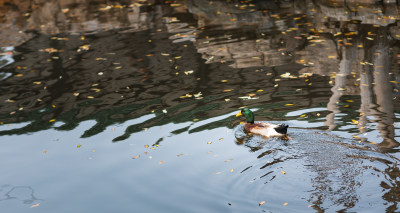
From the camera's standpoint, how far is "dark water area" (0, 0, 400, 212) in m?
7.11

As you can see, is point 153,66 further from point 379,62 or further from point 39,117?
point 379,62

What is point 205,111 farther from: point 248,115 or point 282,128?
point 282,128

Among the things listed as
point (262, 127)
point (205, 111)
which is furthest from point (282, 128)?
point (205, 111)

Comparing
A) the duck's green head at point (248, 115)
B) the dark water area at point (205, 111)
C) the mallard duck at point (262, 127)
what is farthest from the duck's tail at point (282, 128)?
the duck's green head at point (248, 115)

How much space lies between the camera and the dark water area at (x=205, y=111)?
7.11 m

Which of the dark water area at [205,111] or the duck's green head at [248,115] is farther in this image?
the duck's green head at [248,115]

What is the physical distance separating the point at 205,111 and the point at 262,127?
4.85 feet

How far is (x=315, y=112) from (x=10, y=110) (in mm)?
6494

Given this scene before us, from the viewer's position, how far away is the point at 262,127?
8766 mm

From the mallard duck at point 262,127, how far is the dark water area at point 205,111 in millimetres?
141

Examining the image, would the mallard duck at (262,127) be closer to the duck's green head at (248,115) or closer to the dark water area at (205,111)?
the duck's green head at (248,115)

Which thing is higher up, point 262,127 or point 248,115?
point 248,115

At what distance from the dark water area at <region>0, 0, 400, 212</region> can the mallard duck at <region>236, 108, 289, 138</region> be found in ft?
0.46

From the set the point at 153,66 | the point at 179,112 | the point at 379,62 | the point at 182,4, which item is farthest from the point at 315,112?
the point at 182,4
